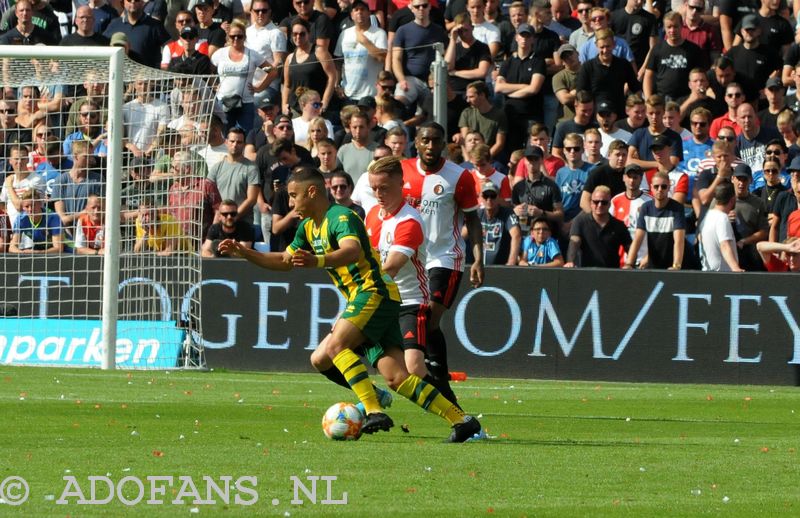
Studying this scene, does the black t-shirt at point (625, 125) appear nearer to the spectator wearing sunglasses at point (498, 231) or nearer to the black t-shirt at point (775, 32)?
the black t-shirt at point (775, 32)

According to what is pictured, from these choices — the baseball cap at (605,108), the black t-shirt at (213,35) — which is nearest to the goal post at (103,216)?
the black t-shirt at (213,35)

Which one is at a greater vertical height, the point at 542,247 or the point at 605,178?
the point at 605,178

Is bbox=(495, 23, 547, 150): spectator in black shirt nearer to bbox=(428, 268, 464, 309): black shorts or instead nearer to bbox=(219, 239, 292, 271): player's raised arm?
bbox=(428, 268, 464, 309): black shorts

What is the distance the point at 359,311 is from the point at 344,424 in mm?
762

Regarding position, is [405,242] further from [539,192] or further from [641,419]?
[539,192]

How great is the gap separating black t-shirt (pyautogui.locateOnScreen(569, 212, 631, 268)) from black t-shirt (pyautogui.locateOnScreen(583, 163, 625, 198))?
2.42 feet

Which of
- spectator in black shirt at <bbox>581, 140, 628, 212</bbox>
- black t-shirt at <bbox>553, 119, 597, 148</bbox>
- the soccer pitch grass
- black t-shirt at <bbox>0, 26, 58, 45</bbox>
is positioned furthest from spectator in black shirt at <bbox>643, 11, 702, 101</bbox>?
black t-shirt at <bbox>0, 26, 58, 45</bbox>

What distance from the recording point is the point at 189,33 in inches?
905

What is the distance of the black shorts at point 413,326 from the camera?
11.6 meters

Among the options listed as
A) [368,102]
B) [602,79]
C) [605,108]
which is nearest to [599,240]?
[605,108]

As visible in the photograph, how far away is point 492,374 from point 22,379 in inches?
216

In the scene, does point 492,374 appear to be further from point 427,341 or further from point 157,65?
point 157,65

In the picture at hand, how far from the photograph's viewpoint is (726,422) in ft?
41.8

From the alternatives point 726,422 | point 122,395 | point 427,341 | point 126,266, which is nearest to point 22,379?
point 122,395
